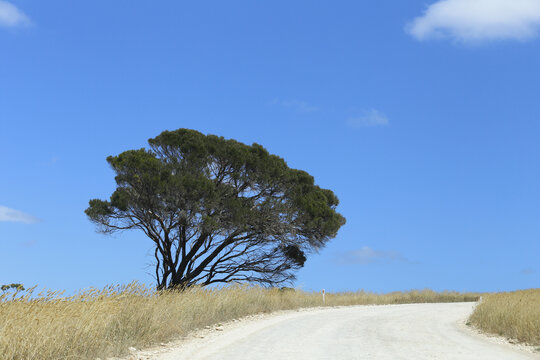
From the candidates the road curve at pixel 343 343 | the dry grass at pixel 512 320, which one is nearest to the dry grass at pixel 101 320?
the road curve at pixel 343 343

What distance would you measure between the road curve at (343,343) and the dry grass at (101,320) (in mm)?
911

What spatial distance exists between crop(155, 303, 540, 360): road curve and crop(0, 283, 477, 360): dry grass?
0.91m

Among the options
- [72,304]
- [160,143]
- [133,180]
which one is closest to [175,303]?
[72,304]

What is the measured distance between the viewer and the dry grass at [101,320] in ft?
29.3

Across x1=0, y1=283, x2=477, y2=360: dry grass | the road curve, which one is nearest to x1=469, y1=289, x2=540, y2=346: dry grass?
the road curve

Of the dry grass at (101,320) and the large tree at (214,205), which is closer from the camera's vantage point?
the dry grass at (101,320)

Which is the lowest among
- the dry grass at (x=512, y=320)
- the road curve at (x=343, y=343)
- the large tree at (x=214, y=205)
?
the road curve at (x=343, y=343)

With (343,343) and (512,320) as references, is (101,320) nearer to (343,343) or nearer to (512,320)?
(343,343)

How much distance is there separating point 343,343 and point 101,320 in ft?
18.5

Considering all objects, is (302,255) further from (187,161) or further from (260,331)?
(260,331)

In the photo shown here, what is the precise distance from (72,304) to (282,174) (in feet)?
58.1

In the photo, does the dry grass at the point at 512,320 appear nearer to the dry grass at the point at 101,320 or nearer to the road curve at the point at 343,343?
the road curve at the point at 343,343

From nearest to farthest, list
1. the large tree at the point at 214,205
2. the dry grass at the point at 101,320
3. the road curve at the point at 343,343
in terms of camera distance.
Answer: the dry grass at the point at 101,320 → the road curve at the point at 343,343 → the large tree at the point at 214,205

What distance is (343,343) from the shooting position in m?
11.8
